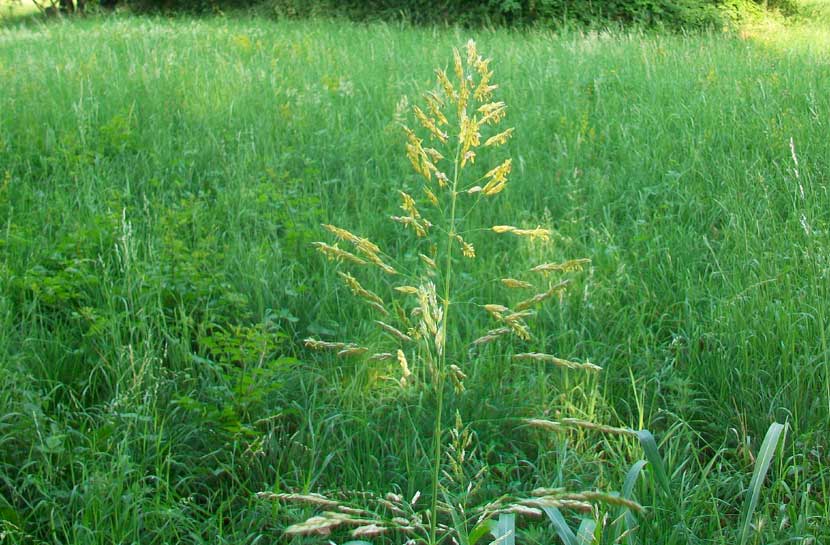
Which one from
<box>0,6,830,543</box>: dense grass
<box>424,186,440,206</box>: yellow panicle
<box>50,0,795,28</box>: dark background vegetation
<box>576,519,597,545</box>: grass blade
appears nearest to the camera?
<box>424,186,440,206</box>: yellow panicle

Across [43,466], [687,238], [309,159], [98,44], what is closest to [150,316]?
[43,466]

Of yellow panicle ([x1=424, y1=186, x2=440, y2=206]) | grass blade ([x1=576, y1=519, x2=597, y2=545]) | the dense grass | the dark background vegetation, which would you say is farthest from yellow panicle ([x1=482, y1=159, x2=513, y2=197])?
the dark background vegetation

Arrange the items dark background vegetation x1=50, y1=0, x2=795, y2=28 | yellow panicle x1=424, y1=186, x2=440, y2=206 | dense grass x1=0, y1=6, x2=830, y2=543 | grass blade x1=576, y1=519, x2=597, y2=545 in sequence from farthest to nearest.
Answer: dark background vegetation x1=50, y1=0, x2=795, y2=28
dense grass x1=0, y1=6, x2=830, y2=543
grass blade x1=576, y1=519, x2=597, y2=545
yellow panicle x1=424, y1=186, x2=440, y2=206

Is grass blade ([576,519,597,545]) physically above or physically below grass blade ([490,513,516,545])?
below

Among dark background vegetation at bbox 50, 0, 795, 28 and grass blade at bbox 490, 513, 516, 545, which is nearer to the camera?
grass blade at bbox 490, 513, 516, 545

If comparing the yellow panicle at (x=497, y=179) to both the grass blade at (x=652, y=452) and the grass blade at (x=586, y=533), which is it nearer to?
the grass blade at (x=652, y=452)

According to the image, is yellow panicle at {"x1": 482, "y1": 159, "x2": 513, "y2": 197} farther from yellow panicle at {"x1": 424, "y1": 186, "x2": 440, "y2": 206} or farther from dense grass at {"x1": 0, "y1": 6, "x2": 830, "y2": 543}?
dense grass at {"x1": 0, "y1": 6, "x2": 830, "y2": 543}

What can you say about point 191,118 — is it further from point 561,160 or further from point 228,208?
point 561,160

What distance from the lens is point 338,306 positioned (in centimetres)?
318

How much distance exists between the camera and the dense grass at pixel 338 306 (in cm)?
222

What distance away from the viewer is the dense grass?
222 centimetres

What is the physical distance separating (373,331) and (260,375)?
0.53m

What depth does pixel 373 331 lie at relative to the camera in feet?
9.89

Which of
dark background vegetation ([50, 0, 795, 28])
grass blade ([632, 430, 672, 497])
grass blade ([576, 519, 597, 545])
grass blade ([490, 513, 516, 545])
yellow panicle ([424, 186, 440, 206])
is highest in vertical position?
dark background vegetation ([50, 0, 795, 28])
